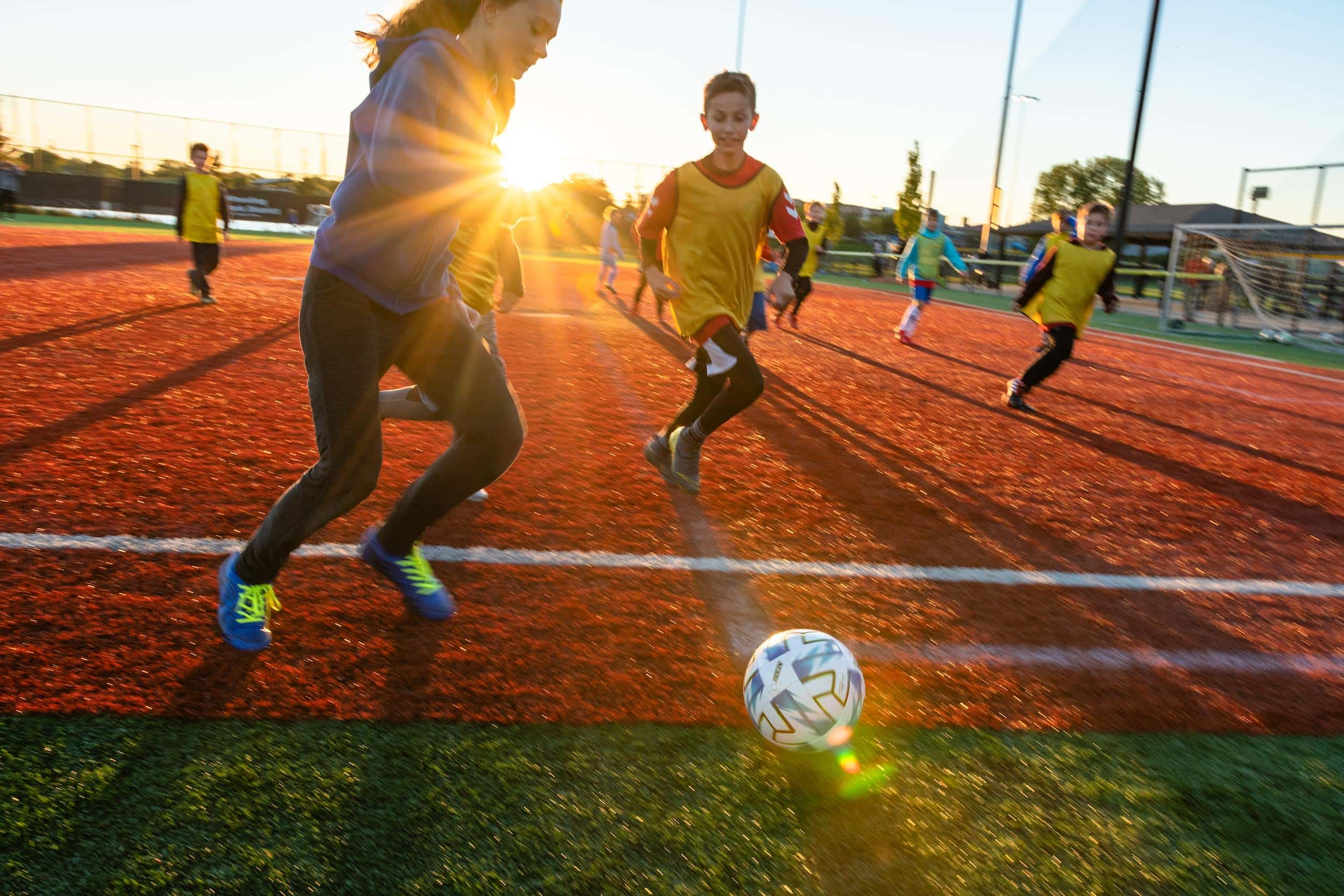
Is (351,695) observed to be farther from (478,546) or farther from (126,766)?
(478,546)

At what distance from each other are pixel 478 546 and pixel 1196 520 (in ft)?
13.6

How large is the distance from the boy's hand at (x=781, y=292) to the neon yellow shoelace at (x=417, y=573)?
93.0 inches

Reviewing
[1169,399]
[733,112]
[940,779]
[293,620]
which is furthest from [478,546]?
[1169,399]

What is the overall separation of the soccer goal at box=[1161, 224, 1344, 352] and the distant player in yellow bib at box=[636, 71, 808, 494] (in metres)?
18.0

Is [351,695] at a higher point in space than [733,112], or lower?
lower

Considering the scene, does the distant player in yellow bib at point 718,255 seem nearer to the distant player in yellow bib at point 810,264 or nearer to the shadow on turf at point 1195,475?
the shadow on turf at point 1195,475

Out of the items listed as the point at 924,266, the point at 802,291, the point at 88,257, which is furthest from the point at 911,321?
the point at 88,257

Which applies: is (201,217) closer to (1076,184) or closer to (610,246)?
(610,246)

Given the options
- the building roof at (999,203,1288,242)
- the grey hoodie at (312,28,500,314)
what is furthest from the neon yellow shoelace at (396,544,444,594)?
the building roof at (999,203,1288,242)

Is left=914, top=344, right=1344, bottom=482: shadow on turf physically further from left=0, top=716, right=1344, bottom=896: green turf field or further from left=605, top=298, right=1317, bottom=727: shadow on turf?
left=0, top=716, right=1344, bottom=896: green turf field

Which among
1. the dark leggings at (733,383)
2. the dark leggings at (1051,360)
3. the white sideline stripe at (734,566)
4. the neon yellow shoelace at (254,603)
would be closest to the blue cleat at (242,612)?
the neon yellow shoelace at (254,603)

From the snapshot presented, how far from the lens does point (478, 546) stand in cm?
399

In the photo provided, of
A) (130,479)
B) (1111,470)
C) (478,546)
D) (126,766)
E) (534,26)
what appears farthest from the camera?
(1111,470)

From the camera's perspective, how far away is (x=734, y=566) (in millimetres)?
4086
